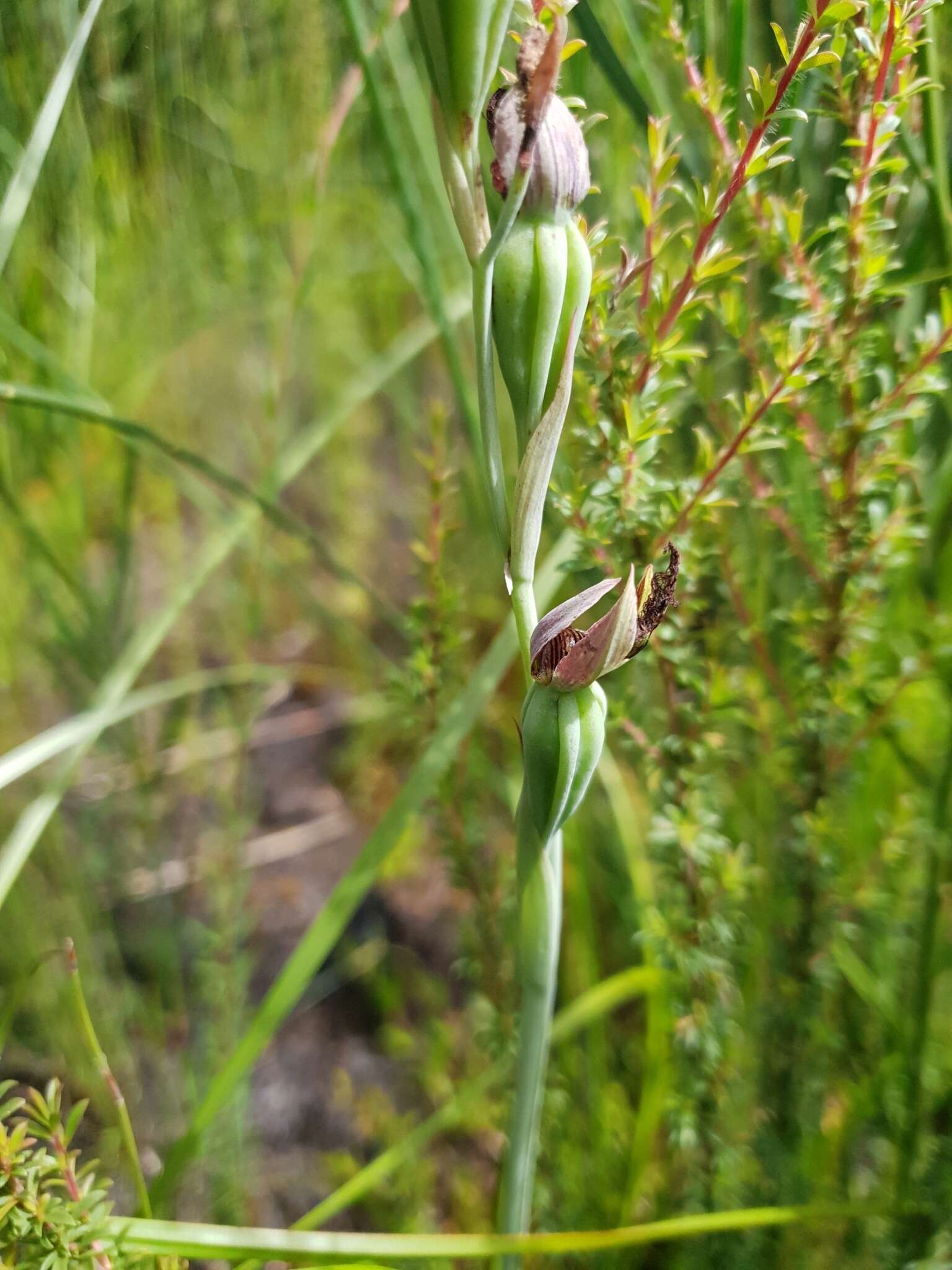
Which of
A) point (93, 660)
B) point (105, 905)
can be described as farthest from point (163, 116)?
point (105, 905)

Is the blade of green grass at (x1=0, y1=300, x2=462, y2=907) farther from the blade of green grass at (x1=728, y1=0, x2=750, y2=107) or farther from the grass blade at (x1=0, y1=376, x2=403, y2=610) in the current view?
the blade of green grass at (x1=728, y1=0, x2=750, y2=107)

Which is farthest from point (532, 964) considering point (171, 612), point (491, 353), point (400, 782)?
point (400, 782)

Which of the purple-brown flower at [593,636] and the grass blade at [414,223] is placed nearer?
the purple-brown flower at [593,636]

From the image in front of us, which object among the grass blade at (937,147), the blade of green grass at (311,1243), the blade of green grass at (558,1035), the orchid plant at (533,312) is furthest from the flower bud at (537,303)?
the blade of green grass at (558,1035)

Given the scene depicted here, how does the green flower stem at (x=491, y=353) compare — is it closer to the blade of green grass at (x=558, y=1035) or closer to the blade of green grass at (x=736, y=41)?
the blade of green grass at (x=736, y=41)

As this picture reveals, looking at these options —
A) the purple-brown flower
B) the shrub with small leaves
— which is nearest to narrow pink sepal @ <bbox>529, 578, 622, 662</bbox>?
the purple-brown flower
